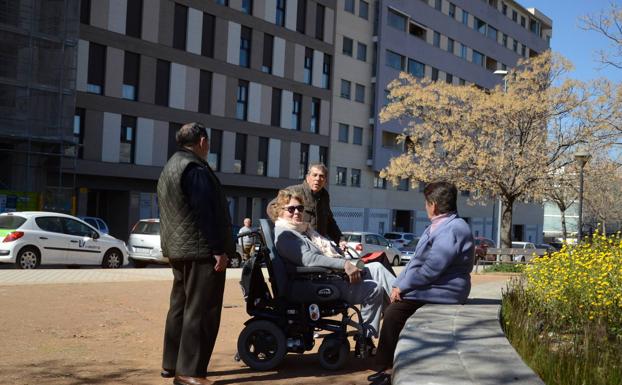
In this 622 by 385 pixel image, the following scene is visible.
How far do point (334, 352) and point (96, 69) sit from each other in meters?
30.7

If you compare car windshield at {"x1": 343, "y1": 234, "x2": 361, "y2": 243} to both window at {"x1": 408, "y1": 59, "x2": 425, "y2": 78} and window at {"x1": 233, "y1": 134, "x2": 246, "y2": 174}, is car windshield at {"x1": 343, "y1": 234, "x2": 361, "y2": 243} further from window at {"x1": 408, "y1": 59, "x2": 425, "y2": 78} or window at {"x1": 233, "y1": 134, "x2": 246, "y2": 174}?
window at {"x1": 408, "y1": 59, "x2": 425, "y2": 78}

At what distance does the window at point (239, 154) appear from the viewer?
42094 millimetres

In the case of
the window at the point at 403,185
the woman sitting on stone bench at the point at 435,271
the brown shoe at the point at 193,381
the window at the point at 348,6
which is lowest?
the brown shoe at the point at 193,381

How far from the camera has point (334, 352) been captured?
6375 mm

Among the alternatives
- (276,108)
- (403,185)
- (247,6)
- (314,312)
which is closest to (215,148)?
(276,108)

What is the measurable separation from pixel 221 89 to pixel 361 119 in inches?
554

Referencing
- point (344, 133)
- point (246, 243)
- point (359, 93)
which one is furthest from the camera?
point (359, 93)

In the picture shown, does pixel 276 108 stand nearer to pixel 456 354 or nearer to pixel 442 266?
pixel 442 266

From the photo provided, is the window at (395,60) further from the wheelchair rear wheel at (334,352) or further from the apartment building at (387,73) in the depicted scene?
the wheelchair rear wheel at (334,352)

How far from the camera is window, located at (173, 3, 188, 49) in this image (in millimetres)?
37969

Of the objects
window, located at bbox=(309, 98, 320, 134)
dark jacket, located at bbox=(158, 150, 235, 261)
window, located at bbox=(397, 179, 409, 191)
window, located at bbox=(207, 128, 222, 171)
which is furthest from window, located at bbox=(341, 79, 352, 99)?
dark jacket, located at bbox=(158, 150, 235, 261)

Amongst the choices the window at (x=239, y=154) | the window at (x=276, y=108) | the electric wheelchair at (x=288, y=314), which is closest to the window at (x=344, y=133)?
the window at (x=276, y=108)

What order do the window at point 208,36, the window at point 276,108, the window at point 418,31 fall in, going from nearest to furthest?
the window at point 208,36
the window at point 276,108
the window at point 418,31

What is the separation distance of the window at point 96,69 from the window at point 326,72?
16872mm
